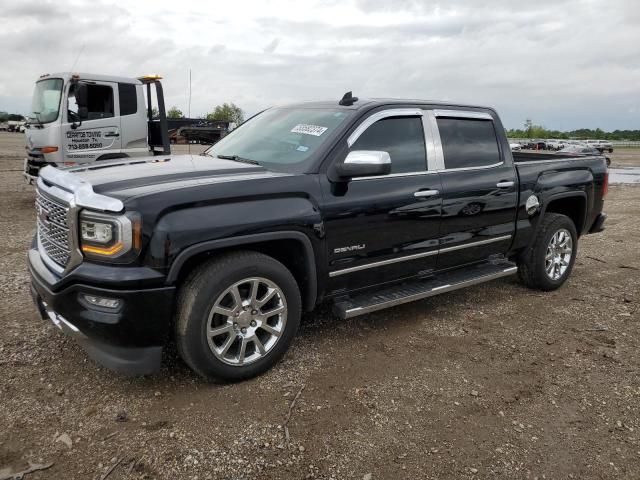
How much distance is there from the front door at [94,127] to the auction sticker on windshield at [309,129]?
5624 millimetres


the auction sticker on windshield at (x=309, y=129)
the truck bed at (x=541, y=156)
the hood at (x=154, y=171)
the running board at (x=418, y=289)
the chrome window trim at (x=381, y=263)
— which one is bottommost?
the running board at (x=418, y=289)

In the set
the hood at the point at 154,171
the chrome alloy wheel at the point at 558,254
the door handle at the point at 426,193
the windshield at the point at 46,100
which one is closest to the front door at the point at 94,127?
the windshield at the point at 46,100

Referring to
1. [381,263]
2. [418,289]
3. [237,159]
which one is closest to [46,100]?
[237,159]

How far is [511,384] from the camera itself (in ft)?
11.2

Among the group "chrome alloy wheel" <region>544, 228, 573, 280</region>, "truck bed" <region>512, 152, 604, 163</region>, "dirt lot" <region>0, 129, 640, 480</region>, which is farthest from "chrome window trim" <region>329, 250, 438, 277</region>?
"truck bed" <region>512, 152, 604, 163</region>

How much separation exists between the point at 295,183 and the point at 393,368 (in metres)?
1.43

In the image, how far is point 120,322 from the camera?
2766 mm

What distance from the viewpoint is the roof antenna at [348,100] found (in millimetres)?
4012

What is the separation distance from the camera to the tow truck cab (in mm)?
8773

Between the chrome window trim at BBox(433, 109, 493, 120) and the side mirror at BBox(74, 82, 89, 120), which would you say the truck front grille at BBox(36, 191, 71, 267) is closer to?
the chrome window trim at BBox(433, 109, 493, 120)

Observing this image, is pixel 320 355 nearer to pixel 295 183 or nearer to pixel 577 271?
pixel 295 183

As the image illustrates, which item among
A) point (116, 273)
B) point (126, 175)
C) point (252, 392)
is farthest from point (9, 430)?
point (126, 175)

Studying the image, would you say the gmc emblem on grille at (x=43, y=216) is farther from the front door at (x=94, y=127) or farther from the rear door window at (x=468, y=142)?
the front door at (x=94, y=127)

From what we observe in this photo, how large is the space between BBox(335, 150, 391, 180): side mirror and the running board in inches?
36.5
